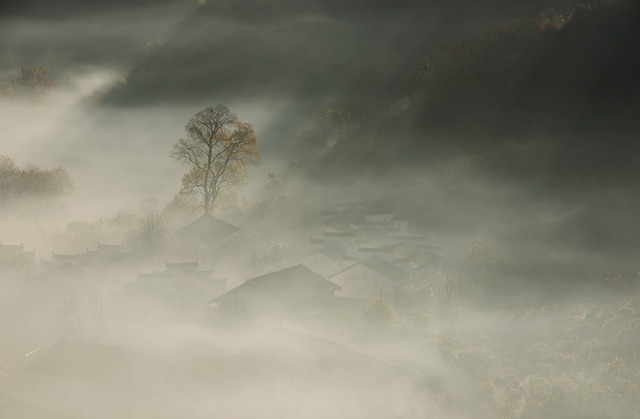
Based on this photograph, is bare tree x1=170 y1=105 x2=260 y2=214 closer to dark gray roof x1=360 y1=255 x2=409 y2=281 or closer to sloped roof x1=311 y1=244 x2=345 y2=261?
sloped roof x1=311 y1=244 x2=345 y2=261

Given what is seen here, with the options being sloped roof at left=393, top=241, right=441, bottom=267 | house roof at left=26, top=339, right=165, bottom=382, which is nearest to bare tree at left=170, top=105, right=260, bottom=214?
sloped roof at left=393, top=241, right=441, bottom=267

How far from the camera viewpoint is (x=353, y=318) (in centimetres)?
5075

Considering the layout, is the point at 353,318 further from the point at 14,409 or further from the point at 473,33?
the point at 473,33

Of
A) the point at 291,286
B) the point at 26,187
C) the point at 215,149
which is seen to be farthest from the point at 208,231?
the point at 26,187

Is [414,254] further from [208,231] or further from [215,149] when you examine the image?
[215,149]

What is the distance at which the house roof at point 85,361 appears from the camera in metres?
41.9

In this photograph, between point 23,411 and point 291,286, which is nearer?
point 23,411

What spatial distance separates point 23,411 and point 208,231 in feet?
107

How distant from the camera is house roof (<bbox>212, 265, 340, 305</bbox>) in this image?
51.7m

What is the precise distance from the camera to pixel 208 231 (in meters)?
68.2

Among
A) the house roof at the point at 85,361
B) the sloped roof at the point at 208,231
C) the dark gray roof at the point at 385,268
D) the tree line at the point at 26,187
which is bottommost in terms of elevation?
the house roof at the point at 85,361

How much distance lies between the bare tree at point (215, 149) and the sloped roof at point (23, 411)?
1485 inches

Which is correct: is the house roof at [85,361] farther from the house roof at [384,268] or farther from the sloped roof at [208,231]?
the house roof at [384,268]

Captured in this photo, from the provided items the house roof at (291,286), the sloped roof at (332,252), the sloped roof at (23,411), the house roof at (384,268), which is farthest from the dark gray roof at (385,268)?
the sloped roof at (23,411)
